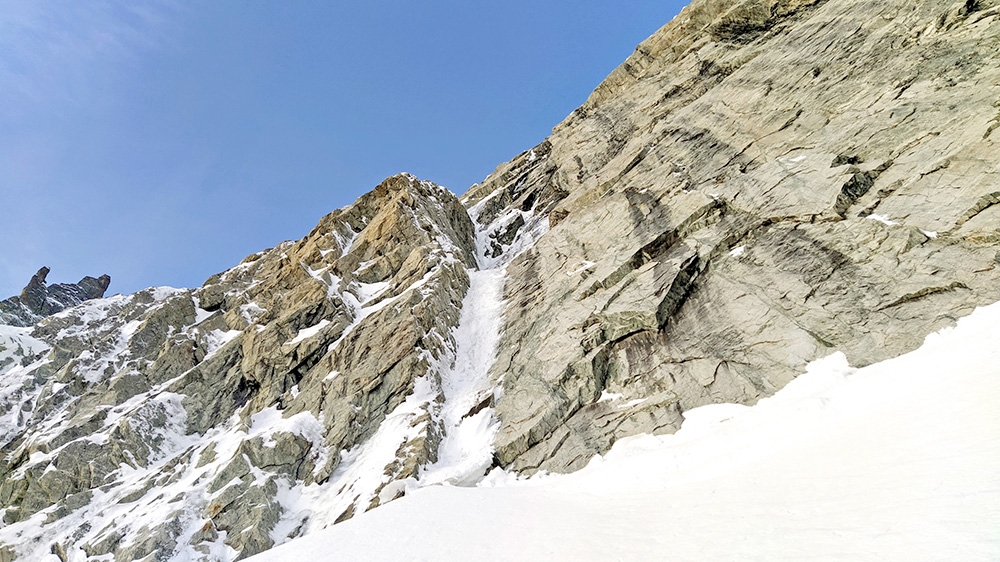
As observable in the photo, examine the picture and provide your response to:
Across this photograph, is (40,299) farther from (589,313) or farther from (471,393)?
(589,313)

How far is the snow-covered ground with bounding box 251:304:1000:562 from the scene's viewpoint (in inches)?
263

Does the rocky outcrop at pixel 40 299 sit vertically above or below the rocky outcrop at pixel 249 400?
above

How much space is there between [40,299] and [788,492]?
134 m

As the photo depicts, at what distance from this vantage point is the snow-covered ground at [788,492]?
6676 mm

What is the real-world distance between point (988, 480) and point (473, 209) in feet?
209

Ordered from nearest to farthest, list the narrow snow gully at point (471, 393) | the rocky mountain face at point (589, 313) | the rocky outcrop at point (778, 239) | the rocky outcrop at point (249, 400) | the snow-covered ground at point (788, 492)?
the snow-covered ground at point (788, 492), the rocky outcrop at point (778, 239), the rocky mountain face at point (589, 313), the narrow snow gully at point (471, 393), the rocky outcrop at point (249, 400)

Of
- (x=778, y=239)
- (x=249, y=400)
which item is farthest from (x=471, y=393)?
(x=249, y=400)

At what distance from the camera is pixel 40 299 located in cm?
9500

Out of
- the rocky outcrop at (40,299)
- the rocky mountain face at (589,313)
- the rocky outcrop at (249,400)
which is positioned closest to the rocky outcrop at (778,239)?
the rocky mountain face at (589,313)

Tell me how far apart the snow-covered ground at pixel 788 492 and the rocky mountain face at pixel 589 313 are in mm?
2383

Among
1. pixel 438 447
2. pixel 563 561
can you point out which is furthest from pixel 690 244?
pixel 563 561

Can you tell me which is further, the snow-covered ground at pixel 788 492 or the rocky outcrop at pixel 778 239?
the rocky outcrop at pixel 778 239

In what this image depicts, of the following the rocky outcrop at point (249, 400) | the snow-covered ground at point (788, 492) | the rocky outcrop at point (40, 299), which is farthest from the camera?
the rocky outcrop at point (40, 299)

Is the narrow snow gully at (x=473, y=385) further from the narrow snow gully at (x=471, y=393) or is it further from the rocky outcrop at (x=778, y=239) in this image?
the rocky outcrop at (x=778, y=239)
